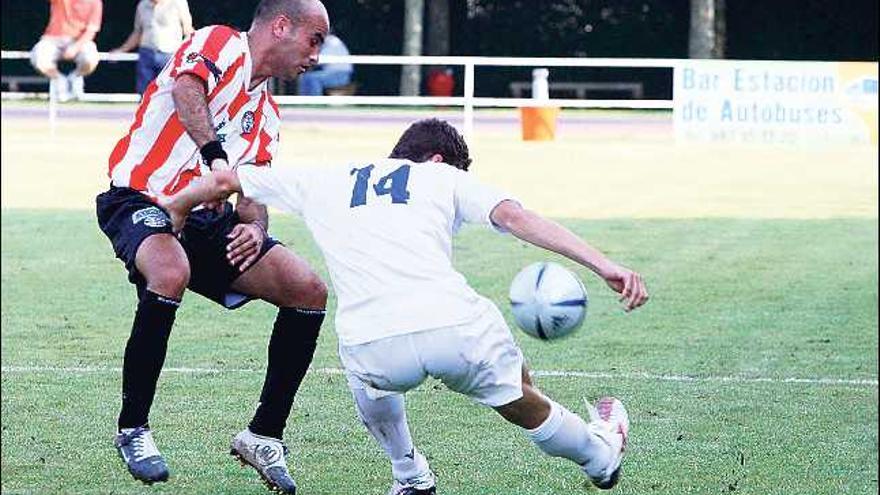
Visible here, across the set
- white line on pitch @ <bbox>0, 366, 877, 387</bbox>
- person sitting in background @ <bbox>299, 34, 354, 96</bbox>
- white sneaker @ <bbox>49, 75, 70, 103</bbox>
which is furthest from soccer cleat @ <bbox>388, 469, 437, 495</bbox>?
person sitting in background @ <bbox>299, 34, 354, 96</bbox>

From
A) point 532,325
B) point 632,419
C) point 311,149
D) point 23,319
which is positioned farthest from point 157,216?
point 311,149

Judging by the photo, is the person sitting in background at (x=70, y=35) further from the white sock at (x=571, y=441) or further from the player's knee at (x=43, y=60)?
the white sock at (x=571, y=441)

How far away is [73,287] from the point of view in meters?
13.1

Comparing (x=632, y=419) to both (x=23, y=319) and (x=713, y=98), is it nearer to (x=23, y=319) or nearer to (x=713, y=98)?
(x=23, y=319)

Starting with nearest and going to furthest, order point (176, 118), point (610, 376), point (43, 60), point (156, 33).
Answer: point (176, 118) → point (610, 376) → point (43, 60) → point (156, 33)

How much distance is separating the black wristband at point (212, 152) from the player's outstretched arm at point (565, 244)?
1300 millimetres

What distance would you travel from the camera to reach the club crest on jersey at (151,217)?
7.07 metres

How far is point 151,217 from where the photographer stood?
7.10m

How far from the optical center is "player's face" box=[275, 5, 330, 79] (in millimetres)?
7312

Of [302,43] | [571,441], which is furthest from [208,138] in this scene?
[571,441]

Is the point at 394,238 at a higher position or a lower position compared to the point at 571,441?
higher

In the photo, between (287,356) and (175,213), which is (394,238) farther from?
(287,356)

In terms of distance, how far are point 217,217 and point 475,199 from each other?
1545 millimetres

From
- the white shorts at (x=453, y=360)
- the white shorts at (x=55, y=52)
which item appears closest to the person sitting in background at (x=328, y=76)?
the white shorts at (x=55, y=52)
